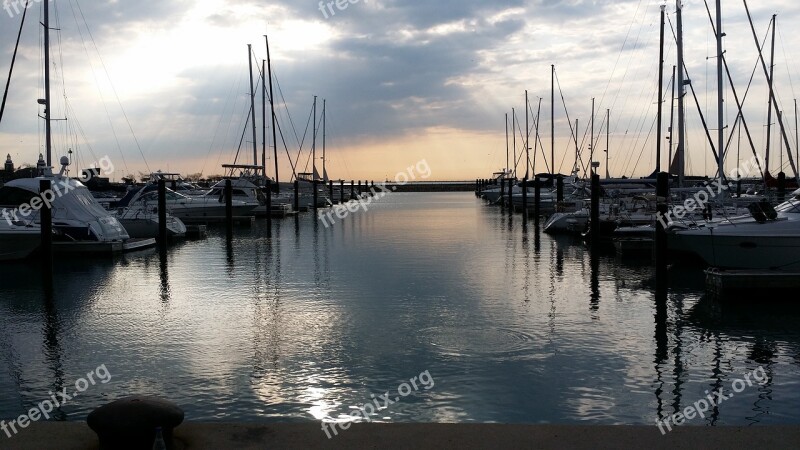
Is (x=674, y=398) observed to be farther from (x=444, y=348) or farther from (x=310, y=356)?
(x=310, y=356)

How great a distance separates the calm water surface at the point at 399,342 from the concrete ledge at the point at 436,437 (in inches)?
56.9

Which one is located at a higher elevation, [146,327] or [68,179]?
[68,179]

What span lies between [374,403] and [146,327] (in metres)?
5.87

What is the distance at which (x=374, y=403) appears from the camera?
812 cm

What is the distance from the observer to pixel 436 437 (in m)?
Result: 5.93

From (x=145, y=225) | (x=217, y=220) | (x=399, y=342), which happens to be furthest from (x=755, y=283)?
(x=217, y=220)

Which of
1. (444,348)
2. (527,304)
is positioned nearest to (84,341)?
(444,348)

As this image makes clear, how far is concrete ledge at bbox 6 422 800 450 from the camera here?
227 inches

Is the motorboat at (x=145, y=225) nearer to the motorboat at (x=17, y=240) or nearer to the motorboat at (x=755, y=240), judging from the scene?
the motorboat at (x=17, y=240)

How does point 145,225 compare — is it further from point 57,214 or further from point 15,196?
point 15,196

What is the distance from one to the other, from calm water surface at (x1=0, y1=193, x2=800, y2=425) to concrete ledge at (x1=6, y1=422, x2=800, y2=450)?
1445 millimetres

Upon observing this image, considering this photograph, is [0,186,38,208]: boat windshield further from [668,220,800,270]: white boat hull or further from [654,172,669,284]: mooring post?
[668,220,800,270]: white boat hull

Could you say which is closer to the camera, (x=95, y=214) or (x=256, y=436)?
(x=256, y=436)

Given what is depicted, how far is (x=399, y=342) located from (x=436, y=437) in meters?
5.15
